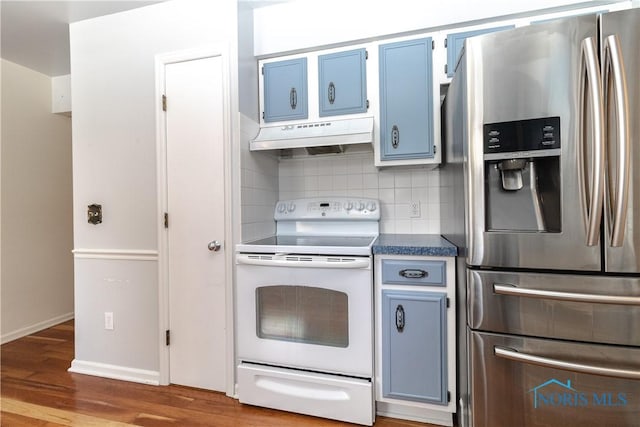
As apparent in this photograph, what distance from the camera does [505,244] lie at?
1230mm

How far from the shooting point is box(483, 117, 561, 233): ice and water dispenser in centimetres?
117

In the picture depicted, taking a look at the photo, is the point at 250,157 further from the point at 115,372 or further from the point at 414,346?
the point at 115,372

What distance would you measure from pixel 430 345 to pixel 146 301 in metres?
1.85

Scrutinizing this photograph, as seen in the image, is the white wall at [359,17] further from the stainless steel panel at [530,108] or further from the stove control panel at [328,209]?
the stove control panel at [328,209]

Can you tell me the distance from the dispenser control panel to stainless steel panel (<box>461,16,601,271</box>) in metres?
0.02

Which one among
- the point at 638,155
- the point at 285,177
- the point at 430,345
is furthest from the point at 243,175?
the point at 638,155

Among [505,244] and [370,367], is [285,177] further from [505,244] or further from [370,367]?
[505,244]

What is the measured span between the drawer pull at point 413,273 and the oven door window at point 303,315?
34 centimetres

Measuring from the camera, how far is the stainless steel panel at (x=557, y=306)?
1.11 meters

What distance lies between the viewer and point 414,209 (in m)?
2.21

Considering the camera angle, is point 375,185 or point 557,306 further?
point 375,185

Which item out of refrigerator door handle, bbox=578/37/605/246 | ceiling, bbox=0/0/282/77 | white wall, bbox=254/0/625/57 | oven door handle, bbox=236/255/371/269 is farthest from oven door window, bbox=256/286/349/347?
ceiling, bbox=0/0/282/77

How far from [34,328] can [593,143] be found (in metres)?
4.37

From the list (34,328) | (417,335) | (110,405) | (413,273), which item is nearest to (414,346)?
(417,335)
